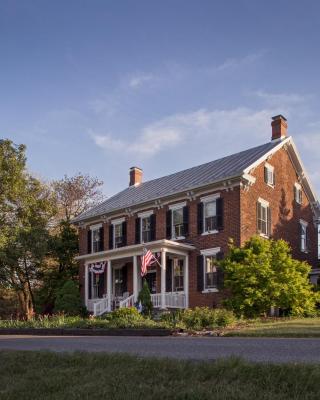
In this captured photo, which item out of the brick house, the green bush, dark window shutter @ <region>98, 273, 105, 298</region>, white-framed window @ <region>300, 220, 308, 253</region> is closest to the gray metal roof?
the brick house

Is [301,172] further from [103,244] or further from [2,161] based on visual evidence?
[2,161]

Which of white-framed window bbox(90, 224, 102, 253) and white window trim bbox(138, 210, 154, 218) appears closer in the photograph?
white window trim bbox(138, 210, 154, 218)

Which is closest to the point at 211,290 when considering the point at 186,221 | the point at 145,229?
the point at 186,221

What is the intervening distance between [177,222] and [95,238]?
6832 mm

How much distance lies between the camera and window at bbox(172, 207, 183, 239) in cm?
2769

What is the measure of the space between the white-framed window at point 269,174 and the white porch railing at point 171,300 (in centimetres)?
706

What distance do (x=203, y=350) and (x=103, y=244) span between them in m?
22.5

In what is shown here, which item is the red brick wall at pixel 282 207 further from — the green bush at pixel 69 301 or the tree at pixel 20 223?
the tree at pixel 20 223

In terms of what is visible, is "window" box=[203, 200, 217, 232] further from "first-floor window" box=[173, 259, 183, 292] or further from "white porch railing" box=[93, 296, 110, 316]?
"white porch railing" box=[93, 296, 110, 316]

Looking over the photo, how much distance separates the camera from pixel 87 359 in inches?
331

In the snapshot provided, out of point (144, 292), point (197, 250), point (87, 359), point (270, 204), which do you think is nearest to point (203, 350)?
point (87, 359)

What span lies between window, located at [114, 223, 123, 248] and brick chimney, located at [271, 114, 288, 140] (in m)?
9.78

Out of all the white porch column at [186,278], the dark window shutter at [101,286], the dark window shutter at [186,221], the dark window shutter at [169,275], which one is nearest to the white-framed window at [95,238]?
the dark window shutter at [101,286]

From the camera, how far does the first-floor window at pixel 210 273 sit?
2534 centimetres
